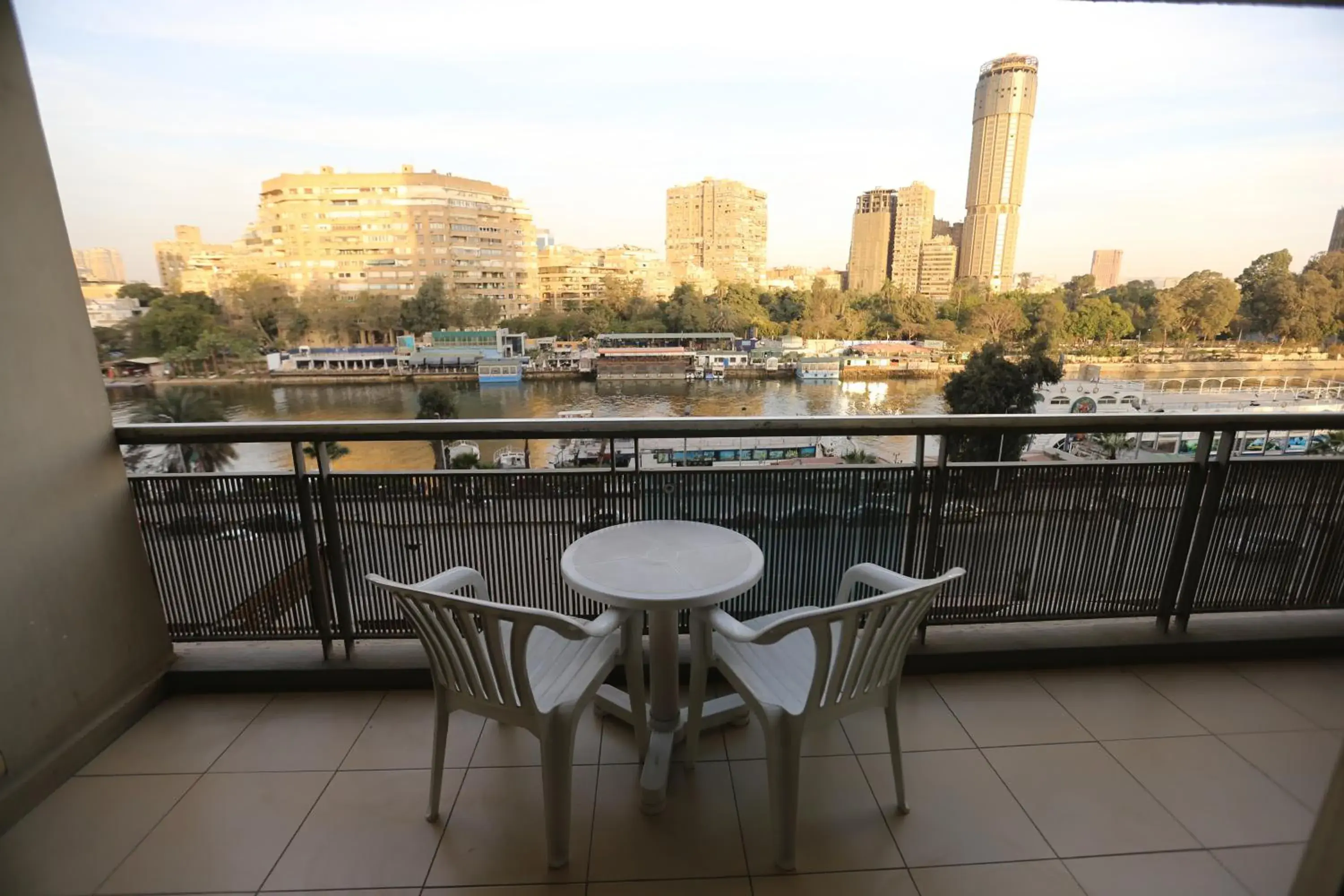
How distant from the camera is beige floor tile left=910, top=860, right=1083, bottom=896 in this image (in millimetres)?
1251

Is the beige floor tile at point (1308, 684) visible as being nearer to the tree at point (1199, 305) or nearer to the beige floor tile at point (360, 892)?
the beige floor tile at point (360, 892)

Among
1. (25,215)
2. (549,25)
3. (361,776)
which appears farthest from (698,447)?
(549,25)

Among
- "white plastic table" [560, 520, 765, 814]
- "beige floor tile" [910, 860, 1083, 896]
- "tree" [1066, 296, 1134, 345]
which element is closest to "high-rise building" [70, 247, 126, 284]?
"white plastic table" [560, 520, 765, 814]

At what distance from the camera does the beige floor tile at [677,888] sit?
1.25 metres

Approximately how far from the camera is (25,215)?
58.5 inches

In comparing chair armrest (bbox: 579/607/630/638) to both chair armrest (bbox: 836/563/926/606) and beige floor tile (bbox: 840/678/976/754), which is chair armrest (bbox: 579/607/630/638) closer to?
chair armrest (bbox: 836/563/926/606)

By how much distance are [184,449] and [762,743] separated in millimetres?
2345

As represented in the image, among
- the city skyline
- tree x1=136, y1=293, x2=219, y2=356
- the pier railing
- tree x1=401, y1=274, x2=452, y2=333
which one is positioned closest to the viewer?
the pier railing

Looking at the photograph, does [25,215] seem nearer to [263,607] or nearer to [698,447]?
[263,607]

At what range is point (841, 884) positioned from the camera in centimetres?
126

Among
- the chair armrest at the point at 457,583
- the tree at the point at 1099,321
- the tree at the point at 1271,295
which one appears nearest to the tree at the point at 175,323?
the chair armrest at the point at 457,583

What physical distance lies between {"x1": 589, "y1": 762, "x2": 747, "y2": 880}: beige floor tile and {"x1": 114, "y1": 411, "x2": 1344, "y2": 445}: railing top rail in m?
1.02

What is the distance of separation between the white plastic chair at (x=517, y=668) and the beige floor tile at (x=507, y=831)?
5 centimetres

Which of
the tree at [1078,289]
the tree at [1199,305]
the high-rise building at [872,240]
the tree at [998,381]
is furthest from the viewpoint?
the high-rise building at [872,240]
